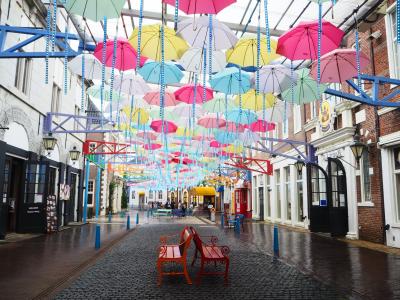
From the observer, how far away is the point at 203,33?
292 inches

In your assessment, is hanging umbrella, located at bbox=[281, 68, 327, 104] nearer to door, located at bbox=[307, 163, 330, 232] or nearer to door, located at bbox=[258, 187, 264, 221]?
door, located at bbox=[307, 163, 330, 232]

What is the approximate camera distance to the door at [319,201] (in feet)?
49.2

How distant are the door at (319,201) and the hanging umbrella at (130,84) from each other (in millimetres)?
8428

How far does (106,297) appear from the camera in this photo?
18.7 ft

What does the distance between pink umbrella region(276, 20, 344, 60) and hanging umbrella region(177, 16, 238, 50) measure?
115 cm

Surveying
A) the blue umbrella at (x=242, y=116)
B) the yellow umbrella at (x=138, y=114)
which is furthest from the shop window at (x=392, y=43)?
the yellow umbrella at (x=138, y=114)

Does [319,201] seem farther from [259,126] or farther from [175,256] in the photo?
[175,256]

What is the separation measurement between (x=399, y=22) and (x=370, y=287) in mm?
4456

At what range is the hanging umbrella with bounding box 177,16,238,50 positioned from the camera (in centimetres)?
726

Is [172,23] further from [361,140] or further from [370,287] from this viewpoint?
[370,287]

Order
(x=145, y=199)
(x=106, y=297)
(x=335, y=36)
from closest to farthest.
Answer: (x=106, y=297), (x=335, y=36), (x=145, y=199)

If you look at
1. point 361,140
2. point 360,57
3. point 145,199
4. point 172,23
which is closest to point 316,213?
point 361,140

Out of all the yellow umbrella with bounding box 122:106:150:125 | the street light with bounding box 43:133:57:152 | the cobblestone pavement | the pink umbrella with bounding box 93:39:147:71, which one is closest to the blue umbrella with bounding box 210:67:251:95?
the pink umbrella with bounding box 93:39:147:71

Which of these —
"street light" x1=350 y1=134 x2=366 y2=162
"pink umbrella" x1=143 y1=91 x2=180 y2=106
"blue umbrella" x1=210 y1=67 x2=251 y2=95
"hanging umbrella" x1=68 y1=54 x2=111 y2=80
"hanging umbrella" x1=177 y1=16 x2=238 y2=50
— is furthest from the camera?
"street light" x1=350 y1=134 x2=366 y2=162
